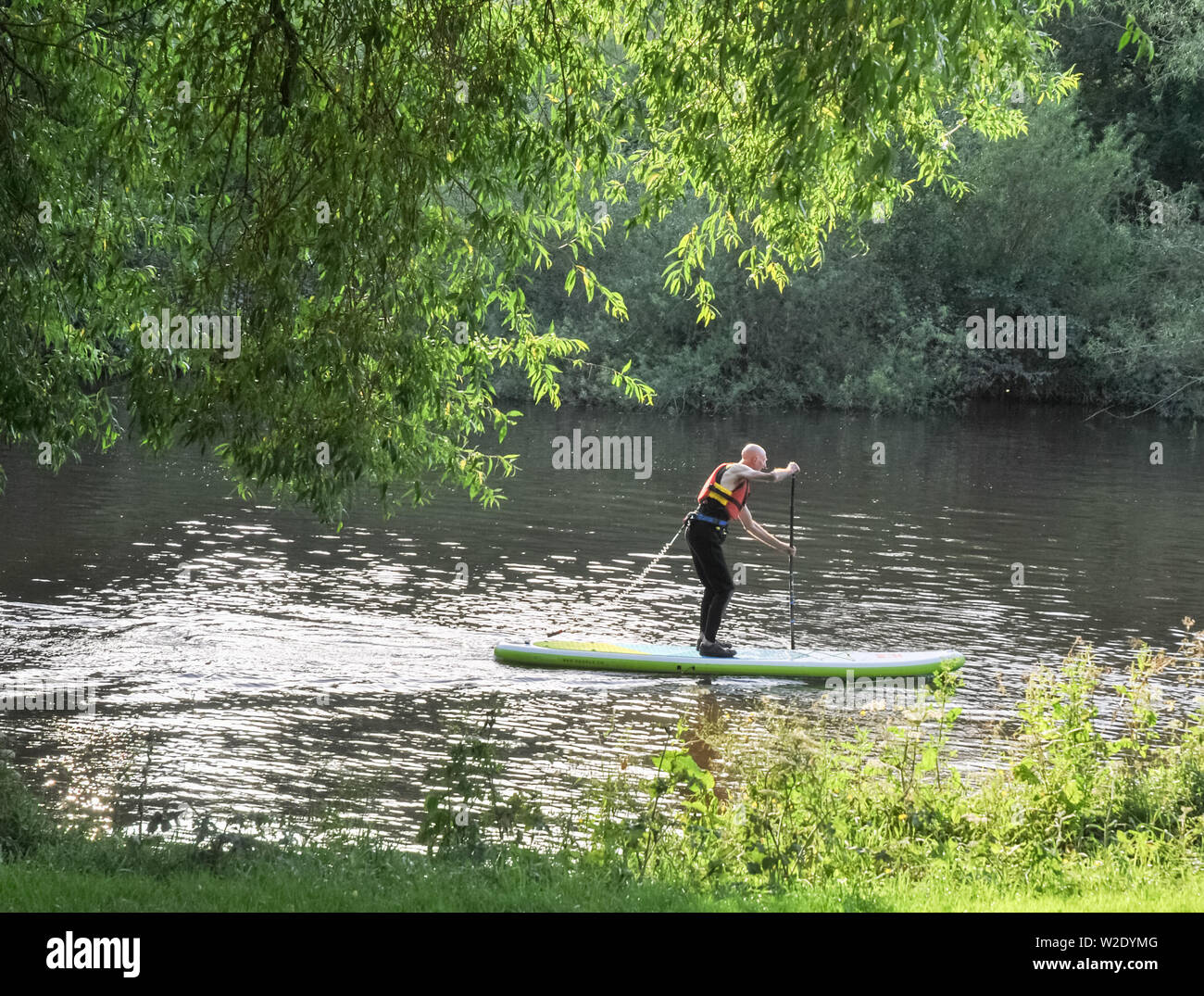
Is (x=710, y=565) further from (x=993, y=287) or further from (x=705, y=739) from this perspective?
(x=993, y=287)

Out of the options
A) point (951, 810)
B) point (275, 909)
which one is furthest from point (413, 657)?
point (275, 909)

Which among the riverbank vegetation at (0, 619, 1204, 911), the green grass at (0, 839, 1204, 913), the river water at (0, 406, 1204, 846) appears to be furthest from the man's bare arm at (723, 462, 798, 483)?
the green grass at (0, 839, 1204, 913)

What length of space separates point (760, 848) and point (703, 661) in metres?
7.11

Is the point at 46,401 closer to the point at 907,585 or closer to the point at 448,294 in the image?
the point at 448,294

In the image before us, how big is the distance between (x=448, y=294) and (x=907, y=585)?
1222 centimetres

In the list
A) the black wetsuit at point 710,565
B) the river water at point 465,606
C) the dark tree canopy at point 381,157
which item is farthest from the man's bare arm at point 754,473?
the dark tree canopy at point 381,157

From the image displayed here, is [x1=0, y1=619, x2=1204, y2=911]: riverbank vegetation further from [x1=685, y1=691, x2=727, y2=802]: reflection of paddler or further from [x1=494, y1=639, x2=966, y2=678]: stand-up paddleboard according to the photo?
[x1=494, y1=639, x2=966, y2=678]: stand-up paddleboard

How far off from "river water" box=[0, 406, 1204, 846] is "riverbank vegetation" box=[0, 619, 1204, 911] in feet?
5.07

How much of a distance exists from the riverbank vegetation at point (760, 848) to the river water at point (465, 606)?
5.07 feet

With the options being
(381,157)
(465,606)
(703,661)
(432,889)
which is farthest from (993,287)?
(432,889)

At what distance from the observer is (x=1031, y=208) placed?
155ft

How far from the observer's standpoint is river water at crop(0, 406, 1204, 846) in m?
11.4

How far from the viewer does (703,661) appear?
14430 millimetres

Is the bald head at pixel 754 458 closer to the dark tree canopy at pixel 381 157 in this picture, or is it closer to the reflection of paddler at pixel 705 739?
the reflection of paddler at pixel 705 739
